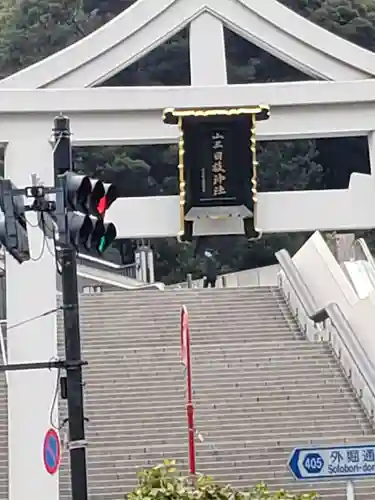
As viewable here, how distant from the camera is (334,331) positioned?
15.4 metres

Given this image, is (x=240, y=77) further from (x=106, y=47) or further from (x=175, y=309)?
(x=106, y=47)

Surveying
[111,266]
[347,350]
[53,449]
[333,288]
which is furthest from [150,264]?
[53,449]

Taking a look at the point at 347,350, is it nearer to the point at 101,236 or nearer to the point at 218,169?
the point at 218,169

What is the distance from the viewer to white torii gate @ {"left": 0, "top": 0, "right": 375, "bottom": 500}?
35.0ft

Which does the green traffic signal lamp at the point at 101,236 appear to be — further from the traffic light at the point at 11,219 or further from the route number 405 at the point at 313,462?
the route number 405 at the point at 313,462

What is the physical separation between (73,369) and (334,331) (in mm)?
9429

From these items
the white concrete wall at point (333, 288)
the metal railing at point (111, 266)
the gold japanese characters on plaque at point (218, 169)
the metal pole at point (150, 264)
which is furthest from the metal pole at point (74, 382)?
the metal pole at point (150, 264)

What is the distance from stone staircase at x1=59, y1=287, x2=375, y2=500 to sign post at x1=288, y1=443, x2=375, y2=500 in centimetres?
449

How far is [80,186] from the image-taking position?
244 inches

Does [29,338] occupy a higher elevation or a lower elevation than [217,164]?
lower

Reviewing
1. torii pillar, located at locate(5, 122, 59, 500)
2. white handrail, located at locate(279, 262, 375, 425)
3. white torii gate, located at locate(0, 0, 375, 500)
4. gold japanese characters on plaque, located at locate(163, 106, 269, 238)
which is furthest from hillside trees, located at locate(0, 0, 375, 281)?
torii pillar, located at locate(5, 122, 59, 500)

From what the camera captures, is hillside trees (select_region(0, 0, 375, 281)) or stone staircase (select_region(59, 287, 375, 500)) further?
hillside trees (select_region(0, 0, 375, 281))

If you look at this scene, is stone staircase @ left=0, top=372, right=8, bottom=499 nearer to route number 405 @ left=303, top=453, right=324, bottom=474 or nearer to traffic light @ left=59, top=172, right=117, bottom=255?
route number 405 @ left=303, top=453, right=324, bottom=474

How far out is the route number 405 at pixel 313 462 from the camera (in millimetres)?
7133
